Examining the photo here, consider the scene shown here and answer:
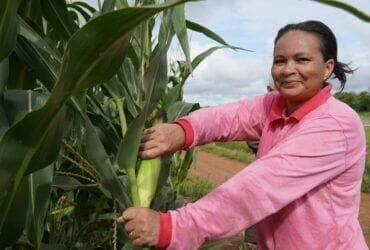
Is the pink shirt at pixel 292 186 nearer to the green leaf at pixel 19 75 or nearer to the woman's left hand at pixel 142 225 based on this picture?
the woman's left hand at pixel 142 225

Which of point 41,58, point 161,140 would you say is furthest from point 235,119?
point 41,58

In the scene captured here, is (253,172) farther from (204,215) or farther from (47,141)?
(47,141)

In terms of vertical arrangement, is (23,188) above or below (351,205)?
above

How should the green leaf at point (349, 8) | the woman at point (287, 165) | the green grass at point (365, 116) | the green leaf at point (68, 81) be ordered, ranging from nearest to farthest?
1. the green leaf at point (349, 8)
2. the green leaf at point (68, 81)
3. the woman at point (287, 165)
4. the green grass at point (365, 116)

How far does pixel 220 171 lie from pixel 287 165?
8.65 meters

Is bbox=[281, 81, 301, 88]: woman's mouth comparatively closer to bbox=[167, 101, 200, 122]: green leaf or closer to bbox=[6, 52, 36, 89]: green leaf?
bbox=[167, 101, 200, 122]: green leaf

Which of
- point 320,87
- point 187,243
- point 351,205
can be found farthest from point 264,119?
point 187,243

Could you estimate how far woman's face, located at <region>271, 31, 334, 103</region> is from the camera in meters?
1.38

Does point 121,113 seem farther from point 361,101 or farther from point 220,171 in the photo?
point 361,101

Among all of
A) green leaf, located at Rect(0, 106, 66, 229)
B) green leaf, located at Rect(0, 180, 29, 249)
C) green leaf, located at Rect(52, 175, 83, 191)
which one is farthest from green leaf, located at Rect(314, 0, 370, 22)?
green leaf, located at Rect(52, 175, 83, 191)

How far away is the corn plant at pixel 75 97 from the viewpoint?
2.52ft

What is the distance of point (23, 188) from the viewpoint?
1.04 m

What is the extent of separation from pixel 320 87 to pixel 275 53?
179 millimetres

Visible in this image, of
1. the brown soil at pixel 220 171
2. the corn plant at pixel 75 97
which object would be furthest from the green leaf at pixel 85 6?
the brown soil at pixel 220 171
